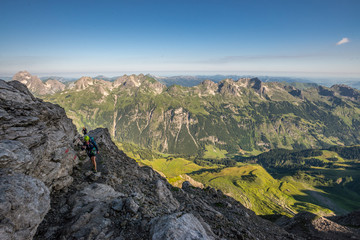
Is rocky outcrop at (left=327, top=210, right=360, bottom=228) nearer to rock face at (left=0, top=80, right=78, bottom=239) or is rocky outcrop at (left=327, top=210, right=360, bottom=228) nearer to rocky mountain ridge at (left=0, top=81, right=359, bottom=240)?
rocky mountain ridge at (left=0, top=81, right=359, bottom=240)

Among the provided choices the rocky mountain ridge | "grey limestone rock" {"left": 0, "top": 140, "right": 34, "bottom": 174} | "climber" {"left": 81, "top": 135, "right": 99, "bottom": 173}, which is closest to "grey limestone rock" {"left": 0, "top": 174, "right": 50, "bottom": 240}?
the rocky mountain ridge

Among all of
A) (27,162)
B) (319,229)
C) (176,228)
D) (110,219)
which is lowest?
(319,229)

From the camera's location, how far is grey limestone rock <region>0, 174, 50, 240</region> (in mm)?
9903

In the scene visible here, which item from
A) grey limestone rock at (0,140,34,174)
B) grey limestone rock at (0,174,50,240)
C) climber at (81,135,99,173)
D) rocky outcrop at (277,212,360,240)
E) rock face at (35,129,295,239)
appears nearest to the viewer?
grey limestone rock at (0,174,50,240)

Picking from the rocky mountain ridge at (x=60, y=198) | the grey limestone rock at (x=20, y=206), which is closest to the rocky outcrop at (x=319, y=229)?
the rocky mountain ridge at (x=60, y=198)

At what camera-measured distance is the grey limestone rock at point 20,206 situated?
9903 millimetres

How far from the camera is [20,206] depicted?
10.9 meters

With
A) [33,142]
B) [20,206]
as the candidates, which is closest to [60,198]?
[20,206]

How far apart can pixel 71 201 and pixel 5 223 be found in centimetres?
663

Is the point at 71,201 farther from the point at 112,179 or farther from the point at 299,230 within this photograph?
the point at 299,230

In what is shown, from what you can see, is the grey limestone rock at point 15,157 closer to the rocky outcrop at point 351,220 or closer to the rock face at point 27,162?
the rock face at point 27,162

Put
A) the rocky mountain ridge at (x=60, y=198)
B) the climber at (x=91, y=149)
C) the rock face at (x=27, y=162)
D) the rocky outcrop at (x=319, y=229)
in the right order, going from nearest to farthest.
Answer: the rock face at (x=27, y=162) → the rocky mountain ridge at (x=60, y=198) → the climber at (x=91, y=149) → the rocky outcrop at (x=319, y=229)

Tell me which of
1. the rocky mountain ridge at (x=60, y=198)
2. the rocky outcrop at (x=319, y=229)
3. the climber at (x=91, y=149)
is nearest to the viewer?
the rocky mountain ridge at (x=60, y=198)

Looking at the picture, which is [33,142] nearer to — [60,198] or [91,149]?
[60,198]
